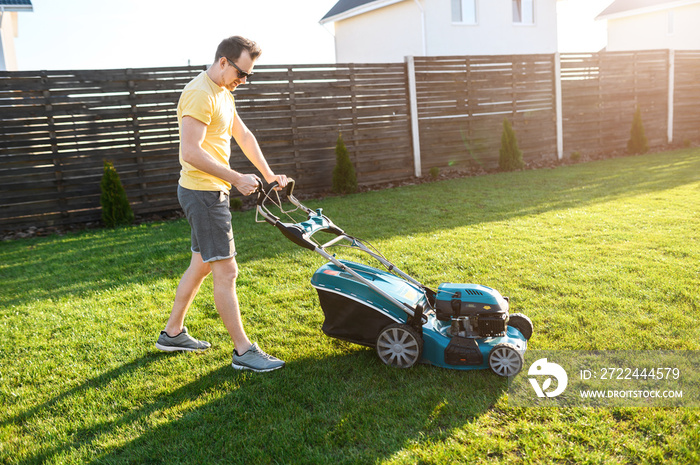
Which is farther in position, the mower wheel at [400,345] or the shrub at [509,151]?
the shrub at [509,151]

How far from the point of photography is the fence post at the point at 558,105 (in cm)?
1156

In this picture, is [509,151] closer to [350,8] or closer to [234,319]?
[234,319]

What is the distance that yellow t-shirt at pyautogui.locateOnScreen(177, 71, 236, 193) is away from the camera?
8.90ft

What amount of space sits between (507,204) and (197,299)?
4463 millimetres

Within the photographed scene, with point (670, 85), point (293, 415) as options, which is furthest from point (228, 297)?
point (670, 85)

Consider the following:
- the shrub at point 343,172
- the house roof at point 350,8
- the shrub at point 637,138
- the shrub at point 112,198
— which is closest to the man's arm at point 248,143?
the shrub at point 112,198

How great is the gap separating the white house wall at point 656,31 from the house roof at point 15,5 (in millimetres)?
23394

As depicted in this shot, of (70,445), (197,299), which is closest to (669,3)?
(197,299)

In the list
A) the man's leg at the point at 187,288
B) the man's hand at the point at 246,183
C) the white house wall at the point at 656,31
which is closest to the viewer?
the man's hand at the point at 246,183

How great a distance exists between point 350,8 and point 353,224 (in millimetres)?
13462

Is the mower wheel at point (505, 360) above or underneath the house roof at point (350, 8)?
underneath

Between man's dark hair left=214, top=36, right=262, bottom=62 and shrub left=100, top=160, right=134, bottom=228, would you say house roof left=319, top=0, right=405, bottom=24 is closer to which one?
shrub left=100, top=160, right=134, bottom=228

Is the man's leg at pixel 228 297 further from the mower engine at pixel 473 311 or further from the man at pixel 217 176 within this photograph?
the mower engine at pixel 473 311

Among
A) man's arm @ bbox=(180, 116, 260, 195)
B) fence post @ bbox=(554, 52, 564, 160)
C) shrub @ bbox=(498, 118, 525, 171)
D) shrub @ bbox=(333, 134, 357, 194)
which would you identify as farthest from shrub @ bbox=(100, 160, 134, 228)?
fence post @ bbox=(554, 52, 564, 160)
